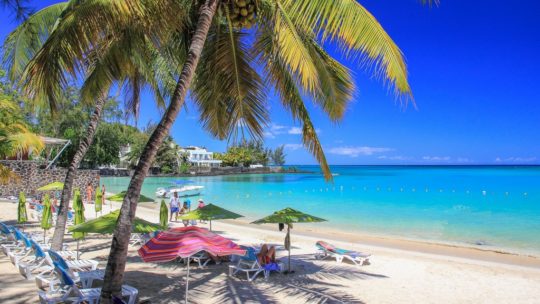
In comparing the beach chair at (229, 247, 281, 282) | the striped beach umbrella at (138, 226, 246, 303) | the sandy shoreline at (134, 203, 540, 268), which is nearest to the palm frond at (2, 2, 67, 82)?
the striped beach umbrella at (138, 226, 246, 303)

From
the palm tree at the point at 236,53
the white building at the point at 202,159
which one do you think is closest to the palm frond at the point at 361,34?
the palm tree at the point at 236,53

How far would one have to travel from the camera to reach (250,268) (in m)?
8.10

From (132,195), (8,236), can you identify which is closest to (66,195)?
(8,236)

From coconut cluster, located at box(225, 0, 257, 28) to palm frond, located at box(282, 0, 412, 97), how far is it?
100 cm

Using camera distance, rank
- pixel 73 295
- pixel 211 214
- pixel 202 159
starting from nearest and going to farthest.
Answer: pixel 73 295
pixel 211 214
pixel 202 159

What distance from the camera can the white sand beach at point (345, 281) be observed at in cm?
654

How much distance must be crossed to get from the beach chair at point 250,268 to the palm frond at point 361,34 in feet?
16.2

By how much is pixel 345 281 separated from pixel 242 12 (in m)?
5.44

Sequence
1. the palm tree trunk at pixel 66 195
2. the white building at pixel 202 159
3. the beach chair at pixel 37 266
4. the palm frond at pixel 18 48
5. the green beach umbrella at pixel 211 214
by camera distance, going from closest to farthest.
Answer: the palm frond at pixel 18 48
the beach chair at pixel 37 266
the palm tree trunk at pixel 66 195
the green beach umbrella at pixel 211 214
the white building at pixel 202 159

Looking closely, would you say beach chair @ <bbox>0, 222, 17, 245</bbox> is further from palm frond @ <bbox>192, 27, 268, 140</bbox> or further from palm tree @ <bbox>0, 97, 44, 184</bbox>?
palm frond @ <bbox>192, 27, 268, 140</bbox>

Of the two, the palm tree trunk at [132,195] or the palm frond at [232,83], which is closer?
the palm tree trunk at [132,195]

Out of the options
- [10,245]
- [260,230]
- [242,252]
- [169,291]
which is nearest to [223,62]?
[242,252]

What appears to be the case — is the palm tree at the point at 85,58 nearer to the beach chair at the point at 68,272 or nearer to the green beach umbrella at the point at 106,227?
the beach chair at the point at 68,272

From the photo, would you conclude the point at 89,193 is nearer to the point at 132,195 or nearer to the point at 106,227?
the point at 106,227
